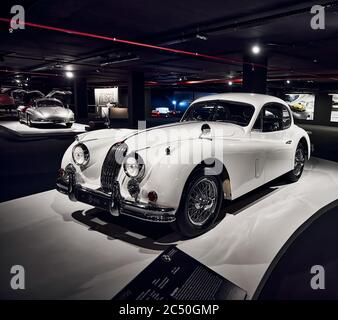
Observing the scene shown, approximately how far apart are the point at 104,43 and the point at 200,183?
25.5 feet

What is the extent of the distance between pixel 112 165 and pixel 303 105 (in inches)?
887

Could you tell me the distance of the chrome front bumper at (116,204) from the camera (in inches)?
111

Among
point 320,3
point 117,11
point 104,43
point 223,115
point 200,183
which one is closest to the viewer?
point 200,183

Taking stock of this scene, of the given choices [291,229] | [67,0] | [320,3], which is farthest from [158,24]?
[291,229]

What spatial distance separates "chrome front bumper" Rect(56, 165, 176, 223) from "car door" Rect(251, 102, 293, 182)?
6.36 ft

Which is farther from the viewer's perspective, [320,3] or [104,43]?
[104,43]

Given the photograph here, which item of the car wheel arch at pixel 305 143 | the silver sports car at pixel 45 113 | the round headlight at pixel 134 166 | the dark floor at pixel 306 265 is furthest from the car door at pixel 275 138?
the silver sports car at pixel 45 113

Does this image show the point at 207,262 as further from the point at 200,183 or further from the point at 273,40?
the point at 273,40

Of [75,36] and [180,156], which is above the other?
[75,36]

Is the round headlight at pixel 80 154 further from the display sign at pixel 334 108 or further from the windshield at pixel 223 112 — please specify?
the display sign at pixel 334 108

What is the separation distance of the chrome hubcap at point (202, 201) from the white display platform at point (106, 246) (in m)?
0.21

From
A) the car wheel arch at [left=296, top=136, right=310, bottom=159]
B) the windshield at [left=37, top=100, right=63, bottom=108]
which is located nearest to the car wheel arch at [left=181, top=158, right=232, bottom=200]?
the car wheel arch at [left=296, top=136, right=310, bottom=159]

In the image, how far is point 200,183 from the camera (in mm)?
3305

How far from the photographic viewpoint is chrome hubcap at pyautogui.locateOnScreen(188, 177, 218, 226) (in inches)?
127
